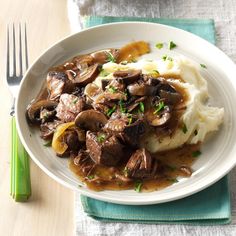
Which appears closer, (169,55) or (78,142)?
(78,142)

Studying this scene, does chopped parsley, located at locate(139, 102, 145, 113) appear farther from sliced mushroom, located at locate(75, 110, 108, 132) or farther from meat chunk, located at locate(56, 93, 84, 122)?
meat chunk, located at locate(56, 93, 84, 122)

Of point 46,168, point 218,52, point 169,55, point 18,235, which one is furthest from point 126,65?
point 18,235

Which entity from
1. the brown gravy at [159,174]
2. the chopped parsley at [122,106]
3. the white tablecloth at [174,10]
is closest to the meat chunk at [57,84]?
the chopped parsley at [122,106]

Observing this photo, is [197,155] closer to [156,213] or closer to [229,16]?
[156,213]

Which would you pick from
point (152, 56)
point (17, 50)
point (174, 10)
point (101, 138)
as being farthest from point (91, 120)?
point (174, 10)

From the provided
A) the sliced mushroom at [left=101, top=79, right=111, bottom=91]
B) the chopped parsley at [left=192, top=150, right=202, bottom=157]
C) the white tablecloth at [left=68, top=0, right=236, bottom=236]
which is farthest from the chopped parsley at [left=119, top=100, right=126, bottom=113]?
the white tablecloth at [left=68, top=0, right=236, bottom=236]

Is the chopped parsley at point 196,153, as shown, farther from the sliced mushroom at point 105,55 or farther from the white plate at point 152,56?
the sliced mushroom at point 105,55

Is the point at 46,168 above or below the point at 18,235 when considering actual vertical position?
above

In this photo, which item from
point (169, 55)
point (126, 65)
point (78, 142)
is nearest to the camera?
point (78, 142)
